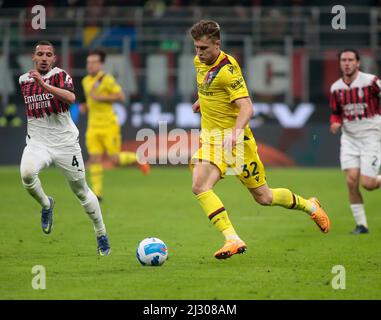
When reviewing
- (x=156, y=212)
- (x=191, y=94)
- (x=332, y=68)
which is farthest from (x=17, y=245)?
(x=332, y=68)

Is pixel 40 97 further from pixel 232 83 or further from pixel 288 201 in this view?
pixel 288 201

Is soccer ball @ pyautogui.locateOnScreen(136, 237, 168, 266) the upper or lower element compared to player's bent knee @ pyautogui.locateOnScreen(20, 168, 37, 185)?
lower

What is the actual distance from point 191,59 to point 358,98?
12.1m

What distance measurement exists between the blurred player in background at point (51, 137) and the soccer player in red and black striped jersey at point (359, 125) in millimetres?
3893

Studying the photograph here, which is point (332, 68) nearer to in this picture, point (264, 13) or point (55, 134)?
point (264, 13)

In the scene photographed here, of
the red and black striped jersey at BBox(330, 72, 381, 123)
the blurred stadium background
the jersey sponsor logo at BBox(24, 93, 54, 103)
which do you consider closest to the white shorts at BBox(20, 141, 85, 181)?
the jersey sponsor logo at BBox(24, 93, 54, 103)

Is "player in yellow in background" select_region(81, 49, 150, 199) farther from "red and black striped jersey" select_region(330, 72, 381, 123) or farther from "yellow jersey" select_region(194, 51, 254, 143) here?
"yellow jersey" select_region(194, 51, 254, 143)

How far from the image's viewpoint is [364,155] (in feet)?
39.8

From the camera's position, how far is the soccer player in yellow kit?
8883 mm

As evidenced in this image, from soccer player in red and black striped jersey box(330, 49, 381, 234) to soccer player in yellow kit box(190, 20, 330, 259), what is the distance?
3.08 meters

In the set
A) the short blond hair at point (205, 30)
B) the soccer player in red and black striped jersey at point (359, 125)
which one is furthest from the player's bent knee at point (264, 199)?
the soccer player in red and black striped jersey at point (359, 125)

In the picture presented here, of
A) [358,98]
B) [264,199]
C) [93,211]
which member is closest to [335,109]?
[358,98]

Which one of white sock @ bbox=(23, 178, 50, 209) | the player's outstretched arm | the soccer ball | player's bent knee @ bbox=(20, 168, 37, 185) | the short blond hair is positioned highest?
the short blond hair

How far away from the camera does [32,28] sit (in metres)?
24.7
